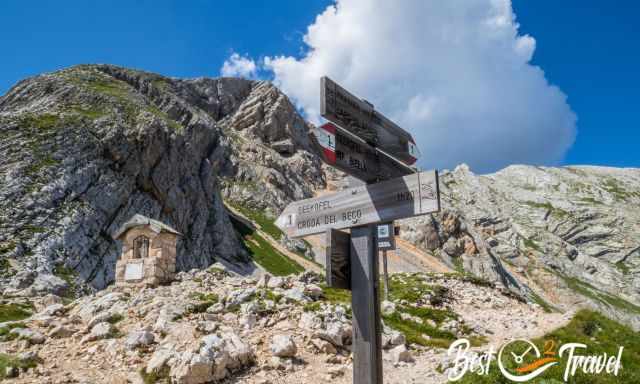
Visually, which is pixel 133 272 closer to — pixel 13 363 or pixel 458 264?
pixel 13 363

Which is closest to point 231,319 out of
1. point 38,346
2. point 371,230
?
point 38,346

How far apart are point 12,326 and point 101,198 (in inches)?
953

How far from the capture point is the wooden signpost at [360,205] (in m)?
4.14

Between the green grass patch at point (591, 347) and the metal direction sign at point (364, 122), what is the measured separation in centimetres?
449

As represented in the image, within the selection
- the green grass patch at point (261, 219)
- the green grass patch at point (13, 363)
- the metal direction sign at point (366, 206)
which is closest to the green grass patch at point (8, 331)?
the green grass patch at point (13, 363)

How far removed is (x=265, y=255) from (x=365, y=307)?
46.0m

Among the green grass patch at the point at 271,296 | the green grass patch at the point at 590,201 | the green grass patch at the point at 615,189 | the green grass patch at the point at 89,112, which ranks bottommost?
the green grass patch at the point at 271,296

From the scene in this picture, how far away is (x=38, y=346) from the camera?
1014cm

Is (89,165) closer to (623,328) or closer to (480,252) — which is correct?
(623,328)

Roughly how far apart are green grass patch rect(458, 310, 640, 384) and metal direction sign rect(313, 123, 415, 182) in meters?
4.45

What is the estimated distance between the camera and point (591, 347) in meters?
9.42

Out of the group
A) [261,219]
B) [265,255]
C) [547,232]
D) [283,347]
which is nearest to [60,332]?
[283,347]

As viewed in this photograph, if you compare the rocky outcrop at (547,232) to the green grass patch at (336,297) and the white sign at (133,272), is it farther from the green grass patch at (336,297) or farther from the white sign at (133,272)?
the white sign at (133,272)

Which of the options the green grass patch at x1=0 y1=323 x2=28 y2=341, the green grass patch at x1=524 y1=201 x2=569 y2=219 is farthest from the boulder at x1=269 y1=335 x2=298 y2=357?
the green grass patch at x1=524 y1=201 x2=569 y2=219
